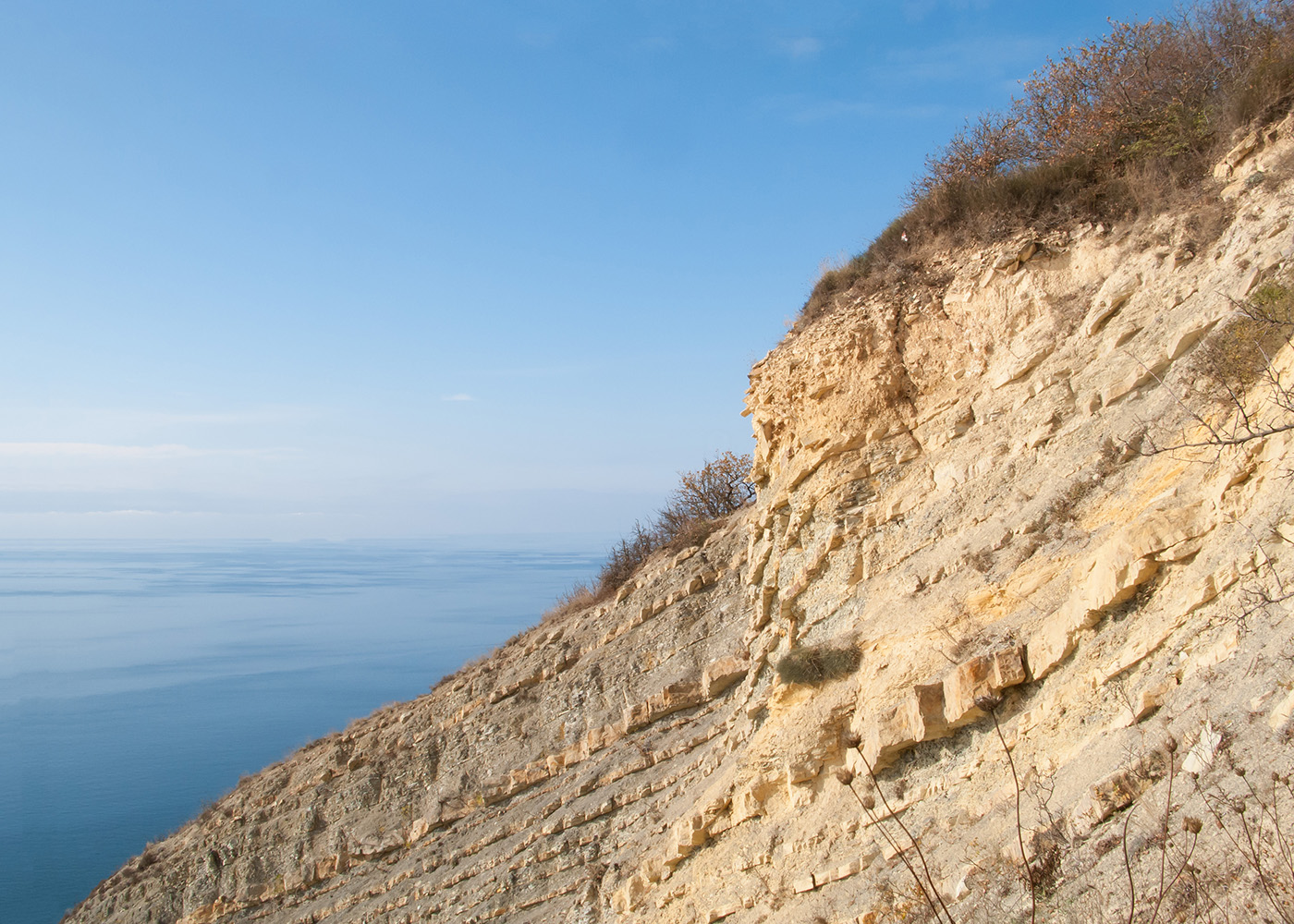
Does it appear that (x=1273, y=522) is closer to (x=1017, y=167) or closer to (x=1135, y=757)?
(x=1135, y=757)

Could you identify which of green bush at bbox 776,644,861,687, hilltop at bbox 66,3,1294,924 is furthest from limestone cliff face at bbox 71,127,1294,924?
green bush at bbox 776,644,861,687

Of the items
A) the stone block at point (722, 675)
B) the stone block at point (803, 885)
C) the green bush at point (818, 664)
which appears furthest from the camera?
the stone block at point (722, 675)

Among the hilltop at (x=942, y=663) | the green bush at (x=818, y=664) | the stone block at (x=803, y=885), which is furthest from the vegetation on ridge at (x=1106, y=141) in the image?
the stone block at (x=803, y=885)

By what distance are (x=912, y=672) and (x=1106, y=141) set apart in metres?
7.61

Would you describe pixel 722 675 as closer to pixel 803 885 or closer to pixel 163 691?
pixel 803 885

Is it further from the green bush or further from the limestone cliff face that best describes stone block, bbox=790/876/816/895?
the green bush

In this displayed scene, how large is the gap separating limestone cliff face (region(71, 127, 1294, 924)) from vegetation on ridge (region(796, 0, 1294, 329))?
515 millimetres

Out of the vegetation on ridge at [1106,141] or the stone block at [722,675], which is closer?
the vegetation on ridge at [1106,141]

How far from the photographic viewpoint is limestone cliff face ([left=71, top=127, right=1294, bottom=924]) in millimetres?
5336

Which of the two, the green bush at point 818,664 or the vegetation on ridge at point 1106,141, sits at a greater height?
the vegetation on ridge at point 1106,141

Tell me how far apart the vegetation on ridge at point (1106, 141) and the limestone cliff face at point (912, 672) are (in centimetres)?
51

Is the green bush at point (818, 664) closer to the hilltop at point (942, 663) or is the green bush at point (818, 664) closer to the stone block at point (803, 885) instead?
the hilltop at point (942, 663)

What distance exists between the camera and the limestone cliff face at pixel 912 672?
17.5 feet

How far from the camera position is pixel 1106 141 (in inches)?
410
